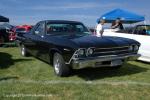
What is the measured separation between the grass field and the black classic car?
15.0 inches

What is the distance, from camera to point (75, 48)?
668cm

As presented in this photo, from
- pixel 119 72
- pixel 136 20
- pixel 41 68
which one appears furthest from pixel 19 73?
pixel 136 20

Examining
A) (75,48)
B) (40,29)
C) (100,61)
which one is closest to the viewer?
(75,48)

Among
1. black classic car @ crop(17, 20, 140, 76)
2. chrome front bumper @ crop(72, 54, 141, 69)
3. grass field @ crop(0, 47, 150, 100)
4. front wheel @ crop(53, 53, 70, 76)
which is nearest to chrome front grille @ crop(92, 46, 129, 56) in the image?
black classic car @ crop(17, 20, 140, 76)

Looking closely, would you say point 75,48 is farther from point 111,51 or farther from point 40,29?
point 40,29

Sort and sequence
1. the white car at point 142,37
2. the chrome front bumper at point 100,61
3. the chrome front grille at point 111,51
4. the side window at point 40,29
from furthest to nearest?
the white car at point 142,37 < the side window at point 40,29 < the chrome front grille at point 111,51 < the chrome front bumper at point 100,61

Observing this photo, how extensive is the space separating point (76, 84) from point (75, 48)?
0.86 metres

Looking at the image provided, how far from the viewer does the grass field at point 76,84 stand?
544 centimetres

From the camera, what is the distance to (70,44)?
688 centimetres

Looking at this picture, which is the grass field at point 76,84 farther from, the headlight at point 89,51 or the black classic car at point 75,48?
the headlight at point 89,51

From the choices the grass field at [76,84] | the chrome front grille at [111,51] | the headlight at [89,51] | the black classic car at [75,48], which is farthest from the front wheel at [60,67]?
the chrome front grille at [111,51]

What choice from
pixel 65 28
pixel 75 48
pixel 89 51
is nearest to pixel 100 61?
pixel 89 51

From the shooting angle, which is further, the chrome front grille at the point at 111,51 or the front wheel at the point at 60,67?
the front wheel at the point at 60,67

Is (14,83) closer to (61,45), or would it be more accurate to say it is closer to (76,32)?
(61,45)
